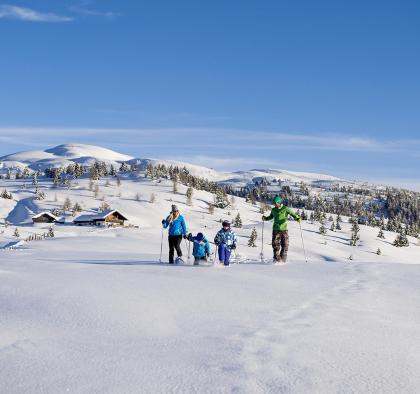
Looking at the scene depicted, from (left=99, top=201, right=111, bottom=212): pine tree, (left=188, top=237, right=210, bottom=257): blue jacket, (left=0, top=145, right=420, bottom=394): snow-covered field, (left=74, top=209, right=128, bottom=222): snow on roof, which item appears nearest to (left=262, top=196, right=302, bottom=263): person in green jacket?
(left=188, top=237, right=210, bottom=257): blue jacket

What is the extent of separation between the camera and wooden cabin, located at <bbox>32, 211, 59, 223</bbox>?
9281cm

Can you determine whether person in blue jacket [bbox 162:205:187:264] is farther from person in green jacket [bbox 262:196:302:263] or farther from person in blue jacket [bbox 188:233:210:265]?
person in green jacket [bbox 262:196:302:263]

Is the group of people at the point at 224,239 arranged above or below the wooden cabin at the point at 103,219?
above

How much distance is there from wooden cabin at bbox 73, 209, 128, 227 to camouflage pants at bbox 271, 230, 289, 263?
246ft

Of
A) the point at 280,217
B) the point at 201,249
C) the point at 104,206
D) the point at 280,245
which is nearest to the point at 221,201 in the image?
the point at 104,206

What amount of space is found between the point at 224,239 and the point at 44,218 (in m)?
84.8

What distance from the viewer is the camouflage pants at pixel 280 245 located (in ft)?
49.1

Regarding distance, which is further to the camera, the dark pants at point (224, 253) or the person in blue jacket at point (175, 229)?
the person in blue jacket at point (175, 229)

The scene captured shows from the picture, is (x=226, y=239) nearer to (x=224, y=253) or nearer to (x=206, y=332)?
(x=224, y=253)

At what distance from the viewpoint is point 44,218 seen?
9394 cm

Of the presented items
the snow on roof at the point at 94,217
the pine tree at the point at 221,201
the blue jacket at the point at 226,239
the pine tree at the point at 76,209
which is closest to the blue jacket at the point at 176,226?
the blue jacket at the point at 226,239

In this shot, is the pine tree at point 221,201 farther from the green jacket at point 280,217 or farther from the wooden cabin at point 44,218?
the green jacket at point 280,217

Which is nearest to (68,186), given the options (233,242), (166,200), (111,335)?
(166,200)

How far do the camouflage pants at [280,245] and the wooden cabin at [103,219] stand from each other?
75.0 m
